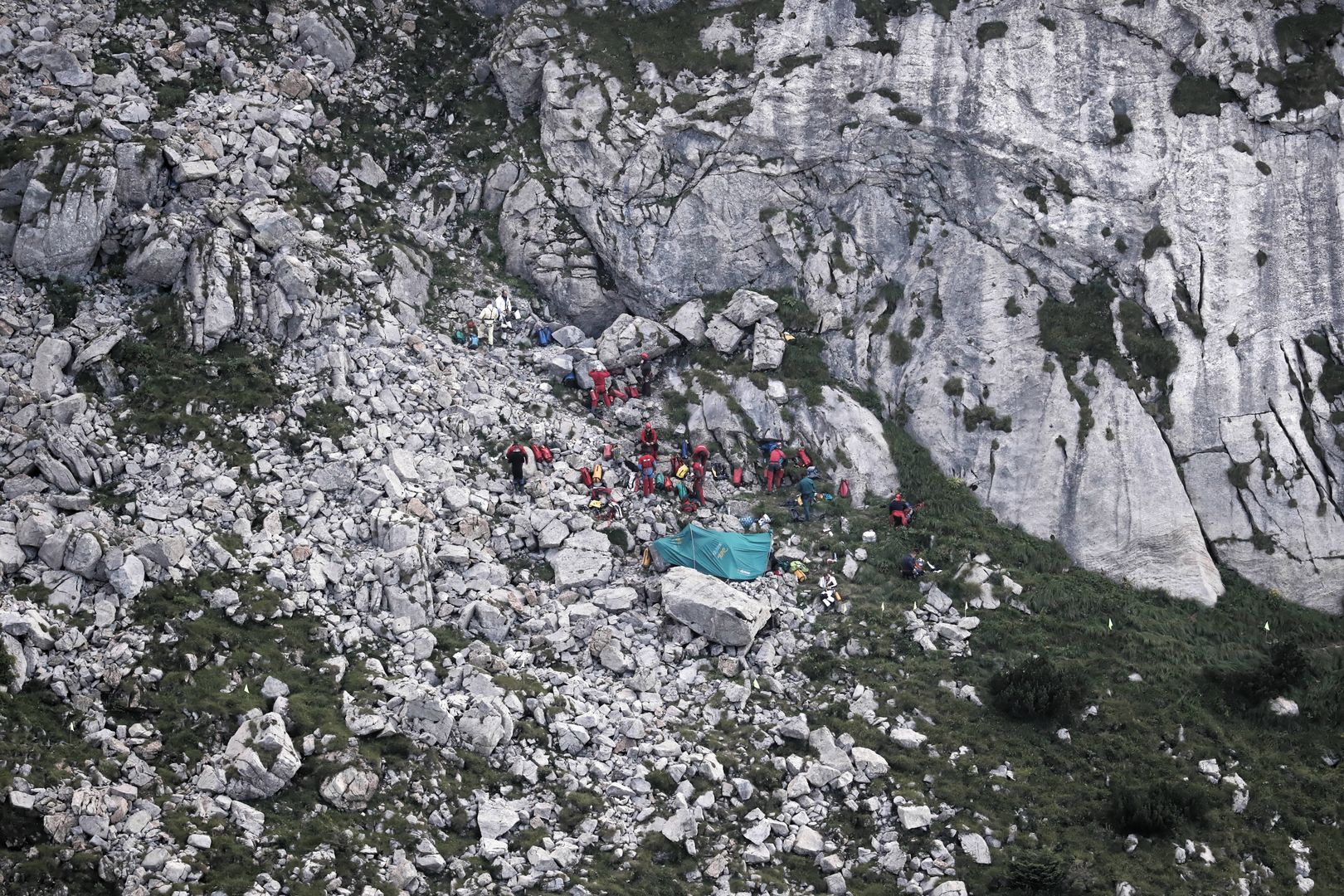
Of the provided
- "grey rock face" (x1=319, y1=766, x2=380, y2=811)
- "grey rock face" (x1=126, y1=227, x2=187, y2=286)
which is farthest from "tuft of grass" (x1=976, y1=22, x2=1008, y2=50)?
"grey rock face" (x1=319, y1=766, x2=380, y2=811)

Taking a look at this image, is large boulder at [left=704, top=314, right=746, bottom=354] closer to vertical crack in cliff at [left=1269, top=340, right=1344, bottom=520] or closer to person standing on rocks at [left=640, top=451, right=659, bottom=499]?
person standing on rocks at [left=640, top=451, right=659, bottom=499]

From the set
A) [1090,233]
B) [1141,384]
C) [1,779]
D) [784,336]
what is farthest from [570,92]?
[1,779]

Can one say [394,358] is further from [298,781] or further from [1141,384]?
[1141,384]

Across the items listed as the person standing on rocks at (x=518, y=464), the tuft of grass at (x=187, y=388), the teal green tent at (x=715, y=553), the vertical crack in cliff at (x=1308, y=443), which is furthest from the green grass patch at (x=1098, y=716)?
the tuft of grass at (x=187, y=388)

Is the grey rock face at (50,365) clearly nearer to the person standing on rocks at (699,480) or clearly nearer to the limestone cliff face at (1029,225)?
the limestone cliff face at (1029,225)

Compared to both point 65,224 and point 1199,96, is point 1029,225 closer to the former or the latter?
point 1199,96
